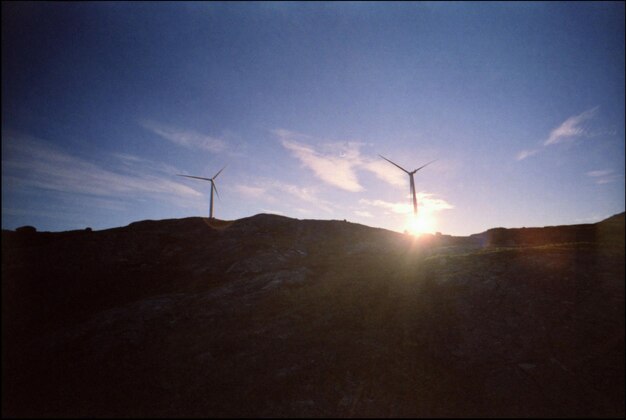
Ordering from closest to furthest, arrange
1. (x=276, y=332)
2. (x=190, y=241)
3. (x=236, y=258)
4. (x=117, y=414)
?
(x=117, y=414)
(x=276, y=332)
(x=236, y=258)
(x=190, y=241)

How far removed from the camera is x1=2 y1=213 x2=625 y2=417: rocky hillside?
1158cm

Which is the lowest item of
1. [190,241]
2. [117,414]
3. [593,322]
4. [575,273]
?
[117,414]

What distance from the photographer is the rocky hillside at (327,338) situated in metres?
11.6

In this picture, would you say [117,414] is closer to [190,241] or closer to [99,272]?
[99,272]

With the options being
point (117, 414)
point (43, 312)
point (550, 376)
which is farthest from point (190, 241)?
point (550, 376)

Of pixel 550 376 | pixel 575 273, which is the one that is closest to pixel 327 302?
pixel 550 376

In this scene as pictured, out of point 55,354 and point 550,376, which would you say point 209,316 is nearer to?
point 55,354

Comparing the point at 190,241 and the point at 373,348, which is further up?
the point at 190,241

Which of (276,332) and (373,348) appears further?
(276,332)

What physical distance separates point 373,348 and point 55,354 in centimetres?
1795

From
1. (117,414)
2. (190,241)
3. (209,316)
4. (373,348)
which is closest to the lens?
(117,414)

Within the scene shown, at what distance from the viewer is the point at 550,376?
11945mm

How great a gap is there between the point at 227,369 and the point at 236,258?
18.3m

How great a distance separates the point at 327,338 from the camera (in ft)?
51.5
